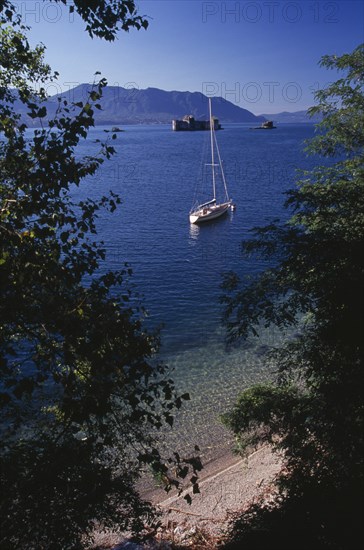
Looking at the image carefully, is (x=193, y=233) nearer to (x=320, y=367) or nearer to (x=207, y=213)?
(x=207, y=213)

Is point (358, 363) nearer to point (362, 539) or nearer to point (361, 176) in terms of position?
point (362, 539)

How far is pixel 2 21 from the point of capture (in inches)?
269

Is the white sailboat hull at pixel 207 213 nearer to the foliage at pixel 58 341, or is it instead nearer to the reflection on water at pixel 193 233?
the reflection on water at pixel 193 233

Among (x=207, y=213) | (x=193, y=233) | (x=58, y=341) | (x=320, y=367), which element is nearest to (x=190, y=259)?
(x=193, y=233)

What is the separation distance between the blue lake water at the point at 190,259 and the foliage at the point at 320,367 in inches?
75.8

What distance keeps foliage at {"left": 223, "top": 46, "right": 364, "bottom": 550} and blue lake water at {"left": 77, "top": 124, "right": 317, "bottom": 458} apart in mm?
1926

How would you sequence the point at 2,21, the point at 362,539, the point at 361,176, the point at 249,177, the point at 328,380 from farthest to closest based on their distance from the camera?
the point at 249,177
the point at 361,176
the point at 328,380
the point at 362,539
the point at 2,21

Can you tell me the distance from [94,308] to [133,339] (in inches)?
27.6

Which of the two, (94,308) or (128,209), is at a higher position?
(94,308)

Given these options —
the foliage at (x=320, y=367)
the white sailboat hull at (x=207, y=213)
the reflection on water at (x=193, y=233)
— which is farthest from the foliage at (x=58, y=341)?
the white sailboat hull at (x=207, y=213)

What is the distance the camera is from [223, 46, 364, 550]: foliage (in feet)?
25.8

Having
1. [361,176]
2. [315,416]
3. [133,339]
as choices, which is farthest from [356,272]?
[361,176]

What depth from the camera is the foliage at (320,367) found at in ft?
25.8

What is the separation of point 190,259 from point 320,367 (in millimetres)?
31590
